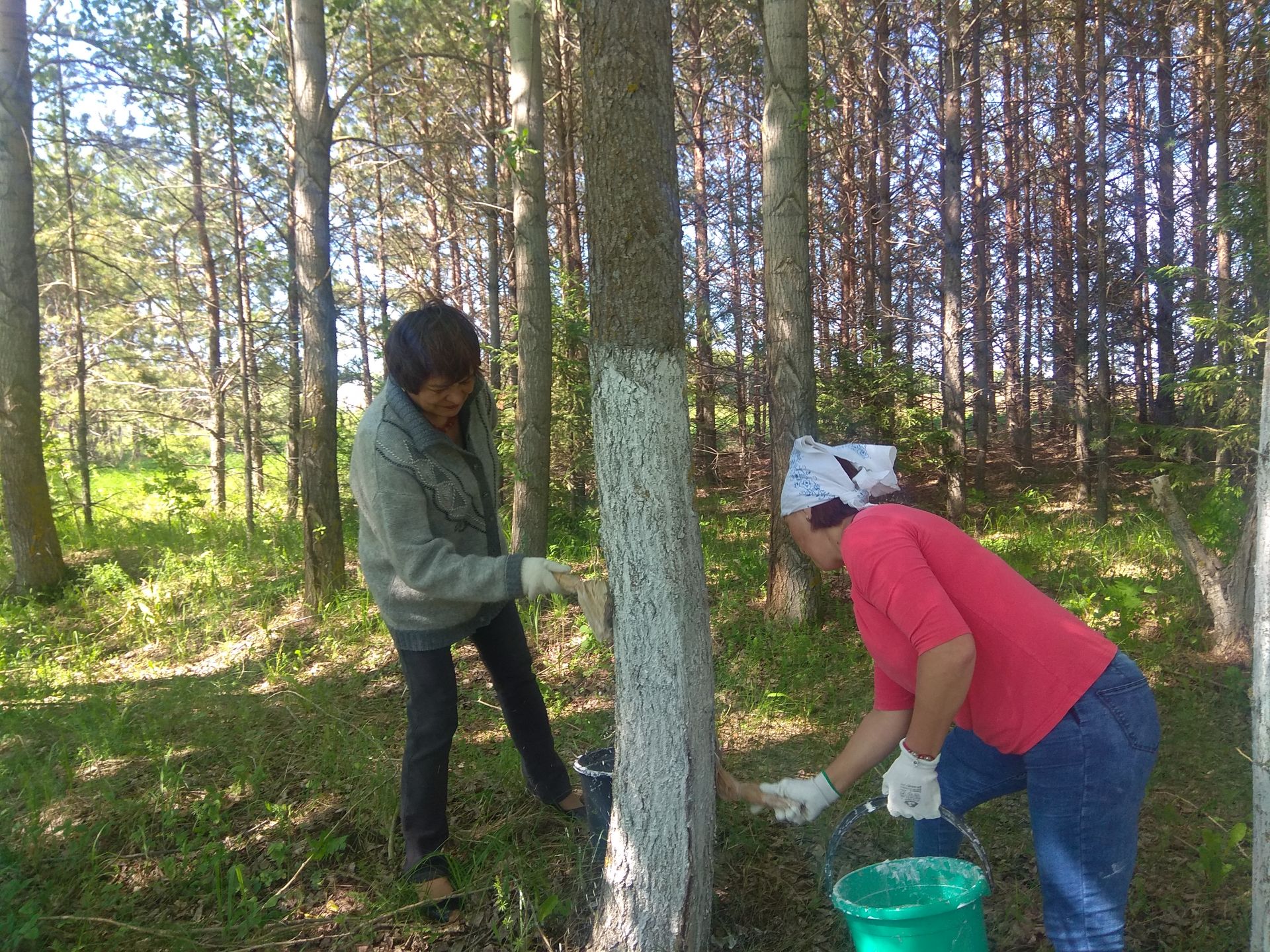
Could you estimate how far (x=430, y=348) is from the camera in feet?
7.32

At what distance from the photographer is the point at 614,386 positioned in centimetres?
197

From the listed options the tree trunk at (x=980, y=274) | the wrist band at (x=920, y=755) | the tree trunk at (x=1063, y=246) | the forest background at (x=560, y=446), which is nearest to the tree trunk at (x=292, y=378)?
the forest background at (x=560, y=446)

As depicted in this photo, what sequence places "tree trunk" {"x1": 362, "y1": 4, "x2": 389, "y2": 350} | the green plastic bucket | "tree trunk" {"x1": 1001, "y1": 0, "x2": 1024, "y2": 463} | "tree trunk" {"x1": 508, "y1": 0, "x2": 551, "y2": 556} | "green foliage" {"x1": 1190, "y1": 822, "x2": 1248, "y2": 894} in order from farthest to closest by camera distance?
"tree trunk" {"x1": 1001, "y1": 0, "x2": 1024, "y2": 463} < "tree trunk" {"x1": 362, "y1": 4, "x2": 389, "y2": 350} < "tree trunk" {"x1": 508, "y1": 0, "x2": 551, "y2": 556} < "green foliage" {"x1": 1190, "y1": 822, "x2": 1248, "y2": 894} < the green plastic bucket

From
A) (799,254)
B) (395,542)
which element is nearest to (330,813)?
(395,542)

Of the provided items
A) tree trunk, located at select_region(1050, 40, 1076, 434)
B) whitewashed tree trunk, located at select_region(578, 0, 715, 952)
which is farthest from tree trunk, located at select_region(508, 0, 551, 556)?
tree trunk, located at select_region(1050, 40, 1076, 434)

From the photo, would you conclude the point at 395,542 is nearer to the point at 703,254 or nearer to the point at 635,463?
the point at 635,463

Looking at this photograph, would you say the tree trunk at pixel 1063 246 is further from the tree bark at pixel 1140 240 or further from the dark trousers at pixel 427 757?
the dark trousers at pixel 427 757

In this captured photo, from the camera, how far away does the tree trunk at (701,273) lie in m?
10.1

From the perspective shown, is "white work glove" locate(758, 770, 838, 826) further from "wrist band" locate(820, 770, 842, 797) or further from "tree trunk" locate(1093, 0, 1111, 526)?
"tree trunk" locate(1093, 0, 1111, 526)

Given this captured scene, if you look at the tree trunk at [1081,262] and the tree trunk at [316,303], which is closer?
the tree trunk at [316,303]

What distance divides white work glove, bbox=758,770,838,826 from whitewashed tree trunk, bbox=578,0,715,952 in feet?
0.76

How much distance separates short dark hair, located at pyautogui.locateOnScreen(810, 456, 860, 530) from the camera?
1790mm

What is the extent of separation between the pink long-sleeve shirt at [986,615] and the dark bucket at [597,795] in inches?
49.0

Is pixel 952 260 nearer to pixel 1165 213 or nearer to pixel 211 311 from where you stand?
pixel 1165 213
